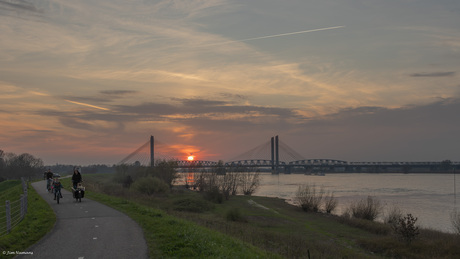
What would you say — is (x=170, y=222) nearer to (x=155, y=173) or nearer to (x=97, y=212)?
(x=97, y=212)

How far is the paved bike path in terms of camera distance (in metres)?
12.8

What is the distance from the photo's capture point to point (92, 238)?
49.7ft

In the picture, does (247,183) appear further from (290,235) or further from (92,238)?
(92,238)

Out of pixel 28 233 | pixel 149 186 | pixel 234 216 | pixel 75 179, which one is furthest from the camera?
pixel 149 186

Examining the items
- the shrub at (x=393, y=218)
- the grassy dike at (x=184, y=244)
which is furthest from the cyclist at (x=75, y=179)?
the shrub at (x=393, y=218)

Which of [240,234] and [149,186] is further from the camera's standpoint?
[149,186]

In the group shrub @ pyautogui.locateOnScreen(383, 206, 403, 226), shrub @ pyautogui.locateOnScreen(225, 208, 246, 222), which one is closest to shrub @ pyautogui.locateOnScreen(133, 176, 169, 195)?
shrub @ pyautogui.locateOnScreen(225, 208, 246, 222)

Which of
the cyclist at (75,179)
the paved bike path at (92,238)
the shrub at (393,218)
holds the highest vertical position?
the cyclist at (75,179)

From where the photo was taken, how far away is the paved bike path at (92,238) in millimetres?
12844

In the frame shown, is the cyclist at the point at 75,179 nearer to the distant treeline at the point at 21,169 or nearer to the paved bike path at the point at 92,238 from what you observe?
the paved bike path at the point at 92,238

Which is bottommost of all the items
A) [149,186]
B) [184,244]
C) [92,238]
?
[149,186]

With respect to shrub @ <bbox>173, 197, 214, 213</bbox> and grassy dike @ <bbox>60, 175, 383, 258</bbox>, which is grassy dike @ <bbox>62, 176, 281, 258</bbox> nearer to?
grassy dike @ <bbox>60, 175, 383, 258</bbox>

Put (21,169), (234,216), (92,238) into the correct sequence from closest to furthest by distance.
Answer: (92,238) < (234,216) < (21,169)

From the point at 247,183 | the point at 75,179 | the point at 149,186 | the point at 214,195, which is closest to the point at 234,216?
the point at 75,179
